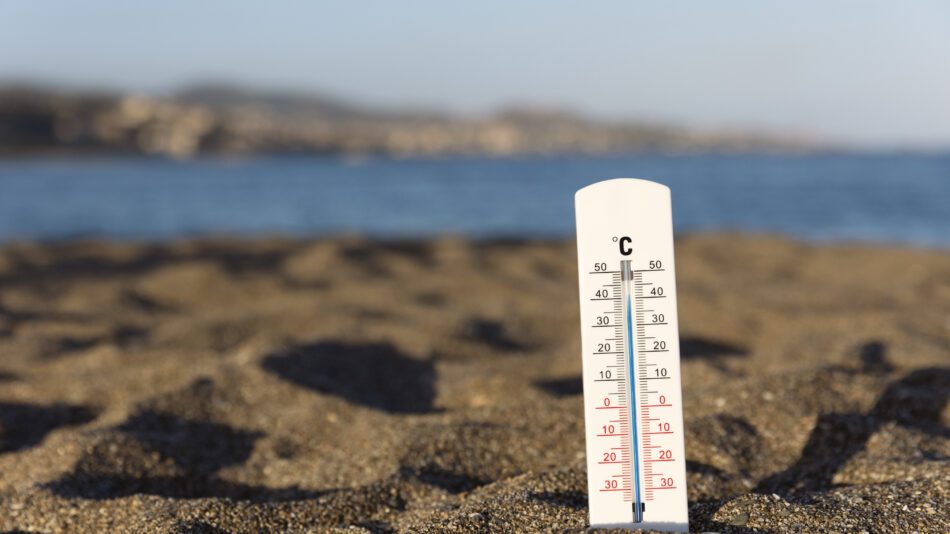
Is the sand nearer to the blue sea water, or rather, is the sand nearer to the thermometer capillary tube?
the thermometer capillary tube

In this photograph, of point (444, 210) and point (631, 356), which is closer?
point (631, 356)

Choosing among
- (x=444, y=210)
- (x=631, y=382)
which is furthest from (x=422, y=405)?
(x=444, y=210)

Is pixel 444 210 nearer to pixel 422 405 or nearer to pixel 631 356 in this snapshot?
pixel 422 405

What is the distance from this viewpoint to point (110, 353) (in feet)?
23.3

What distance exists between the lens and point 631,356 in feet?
10.0

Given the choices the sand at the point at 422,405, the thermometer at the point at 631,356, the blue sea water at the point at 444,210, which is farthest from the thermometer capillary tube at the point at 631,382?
the blue sea water at the point at 444,210

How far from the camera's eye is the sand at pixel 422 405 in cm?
367

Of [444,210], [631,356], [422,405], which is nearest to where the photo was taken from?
[631,356]

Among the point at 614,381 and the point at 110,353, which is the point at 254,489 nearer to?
the point at 614,381

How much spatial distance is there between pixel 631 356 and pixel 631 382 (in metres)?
0.09

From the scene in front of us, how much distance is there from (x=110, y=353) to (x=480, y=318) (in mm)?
3244

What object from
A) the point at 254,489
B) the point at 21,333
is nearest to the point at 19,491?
the point at 254,489

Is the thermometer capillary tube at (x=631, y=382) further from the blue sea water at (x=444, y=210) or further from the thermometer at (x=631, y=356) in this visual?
the blue sea water at (x=444, y=210)

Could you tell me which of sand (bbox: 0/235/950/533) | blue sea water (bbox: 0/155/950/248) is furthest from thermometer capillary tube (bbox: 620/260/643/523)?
blue sea water (bbox: 0/155/950/248)
